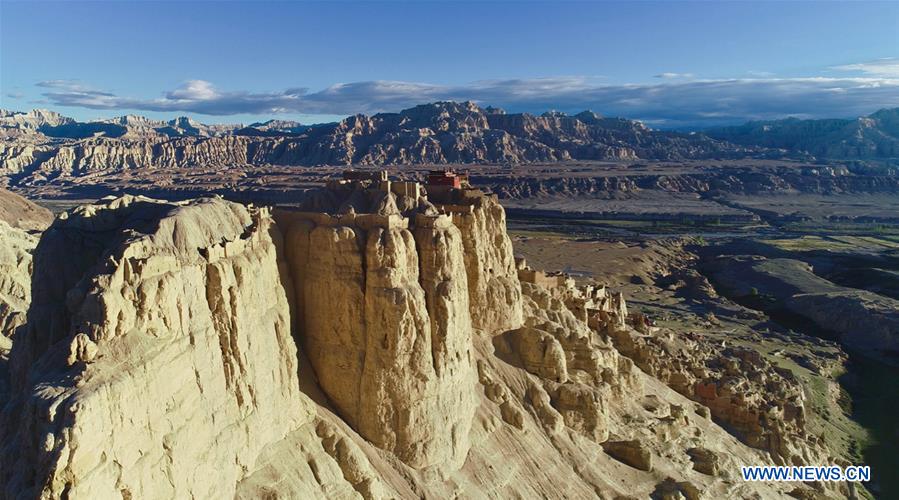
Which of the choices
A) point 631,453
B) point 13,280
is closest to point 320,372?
point 631,453

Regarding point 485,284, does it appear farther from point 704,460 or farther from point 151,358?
point 151,358

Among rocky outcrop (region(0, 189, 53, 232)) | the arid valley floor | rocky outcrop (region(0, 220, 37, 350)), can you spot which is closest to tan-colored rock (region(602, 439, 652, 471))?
the arid valley floor

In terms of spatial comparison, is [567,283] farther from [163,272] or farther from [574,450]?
[163,272]

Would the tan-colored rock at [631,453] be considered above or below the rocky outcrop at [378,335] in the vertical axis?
below

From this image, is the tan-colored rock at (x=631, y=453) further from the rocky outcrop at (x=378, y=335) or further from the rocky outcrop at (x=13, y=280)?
the rocky outcrop at (x=13, y=280)

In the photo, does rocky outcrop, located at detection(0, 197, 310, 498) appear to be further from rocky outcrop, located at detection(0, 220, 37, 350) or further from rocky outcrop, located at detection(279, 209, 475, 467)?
rocky outcrop, located at detection(0, 220, 37, 350)

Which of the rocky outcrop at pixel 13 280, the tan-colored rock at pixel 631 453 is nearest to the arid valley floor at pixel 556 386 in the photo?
the tan-colored rock at pixel 631 453
